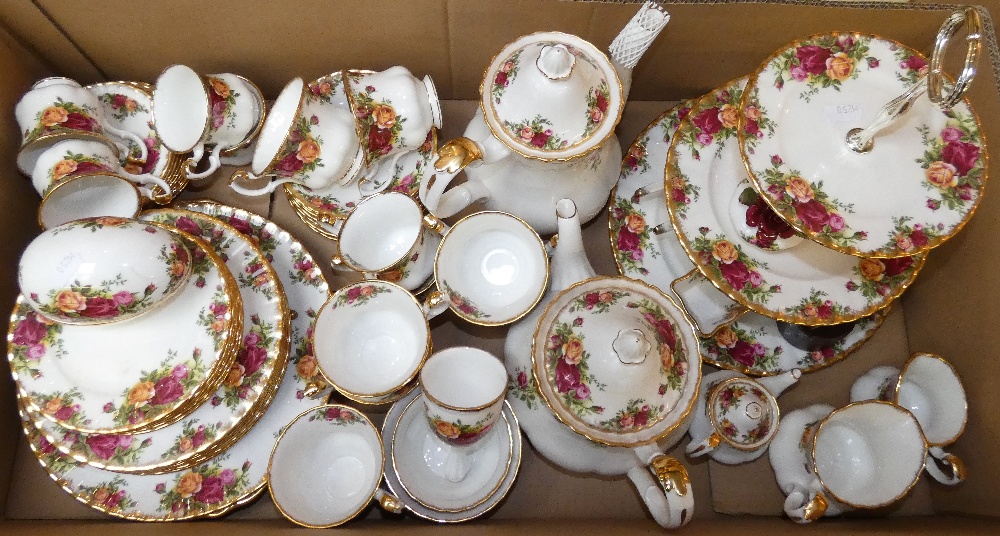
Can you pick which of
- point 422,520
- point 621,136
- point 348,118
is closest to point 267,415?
point 422,520

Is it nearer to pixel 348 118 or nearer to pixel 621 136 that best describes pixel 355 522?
pixel 348 118

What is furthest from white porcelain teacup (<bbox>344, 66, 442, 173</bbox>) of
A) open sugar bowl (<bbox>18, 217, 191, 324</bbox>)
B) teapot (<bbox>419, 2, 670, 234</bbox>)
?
open sugar bowl (<bbox>18, 217, 191, 324</bbox>)

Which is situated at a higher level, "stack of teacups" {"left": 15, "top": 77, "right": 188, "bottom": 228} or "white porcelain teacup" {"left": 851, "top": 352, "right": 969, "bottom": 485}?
"stack of teacups" {"left": 15, "top": 77, "right": 188, "bottom": 228}

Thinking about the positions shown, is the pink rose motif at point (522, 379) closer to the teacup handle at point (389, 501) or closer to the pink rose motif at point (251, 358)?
the teacup handle at point (389, 501)

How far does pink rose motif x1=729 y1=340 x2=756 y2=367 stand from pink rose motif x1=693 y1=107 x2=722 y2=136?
32cm

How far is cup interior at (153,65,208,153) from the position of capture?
87cm

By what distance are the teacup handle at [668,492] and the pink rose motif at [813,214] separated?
276 mm

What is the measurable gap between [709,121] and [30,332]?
0.90 meters

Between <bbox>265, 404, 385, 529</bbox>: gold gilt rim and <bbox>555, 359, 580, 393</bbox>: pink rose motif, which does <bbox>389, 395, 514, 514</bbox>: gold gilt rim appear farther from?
<bbox>555, 359, 580, 393</bbox>: pink rose motif

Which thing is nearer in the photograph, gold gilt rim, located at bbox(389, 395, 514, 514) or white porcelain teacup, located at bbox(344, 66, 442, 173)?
gold gilt rim, located at bbox(389, 395, 514, 514)

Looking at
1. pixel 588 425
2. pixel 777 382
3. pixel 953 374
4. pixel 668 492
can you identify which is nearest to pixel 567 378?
pixel 588 425

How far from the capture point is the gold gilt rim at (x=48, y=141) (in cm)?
86

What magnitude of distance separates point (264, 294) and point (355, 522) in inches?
12.9

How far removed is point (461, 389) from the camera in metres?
0.83
